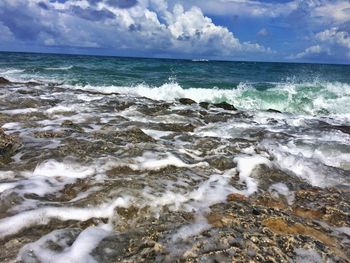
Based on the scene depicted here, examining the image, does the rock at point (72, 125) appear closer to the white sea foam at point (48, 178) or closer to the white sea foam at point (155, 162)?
the white sea foam at point (155, 162)

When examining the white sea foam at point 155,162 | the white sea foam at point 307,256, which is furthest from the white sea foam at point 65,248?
the white sea foam at point 155,162

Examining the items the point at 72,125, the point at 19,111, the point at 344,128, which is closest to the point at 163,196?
the point at 72,125

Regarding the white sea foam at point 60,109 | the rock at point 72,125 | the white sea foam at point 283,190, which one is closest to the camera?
the white sea foam at point 283,190

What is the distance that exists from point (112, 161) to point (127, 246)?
7.68 ft

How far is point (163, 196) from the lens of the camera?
4.21 meters

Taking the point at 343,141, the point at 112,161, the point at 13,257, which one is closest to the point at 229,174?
the point at 112,161

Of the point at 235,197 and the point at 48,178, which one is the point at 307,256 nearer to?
the point at 235,197

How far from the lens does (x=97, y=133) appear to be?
7.03 meters

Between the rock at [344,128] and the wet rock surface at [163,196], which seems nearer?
the wet rock surface at [163,196]

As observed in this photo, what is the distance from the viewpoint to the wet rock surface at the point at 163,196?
2.98 meters

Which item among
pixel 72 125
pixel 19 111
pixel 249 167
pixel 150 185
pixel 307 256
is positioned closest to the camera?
pixel 307 256

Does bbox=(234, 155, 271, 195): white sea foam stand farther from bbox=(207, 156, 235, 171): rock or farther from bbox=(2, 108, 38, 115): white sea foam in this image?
bbox=(2, 108, 38, 115): white sea foam

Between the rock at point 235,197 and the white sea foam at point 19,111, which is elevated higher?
the rock at point 235,197

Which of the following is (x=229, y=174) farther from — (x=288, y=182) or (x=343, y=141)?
(x=343, y=141)
